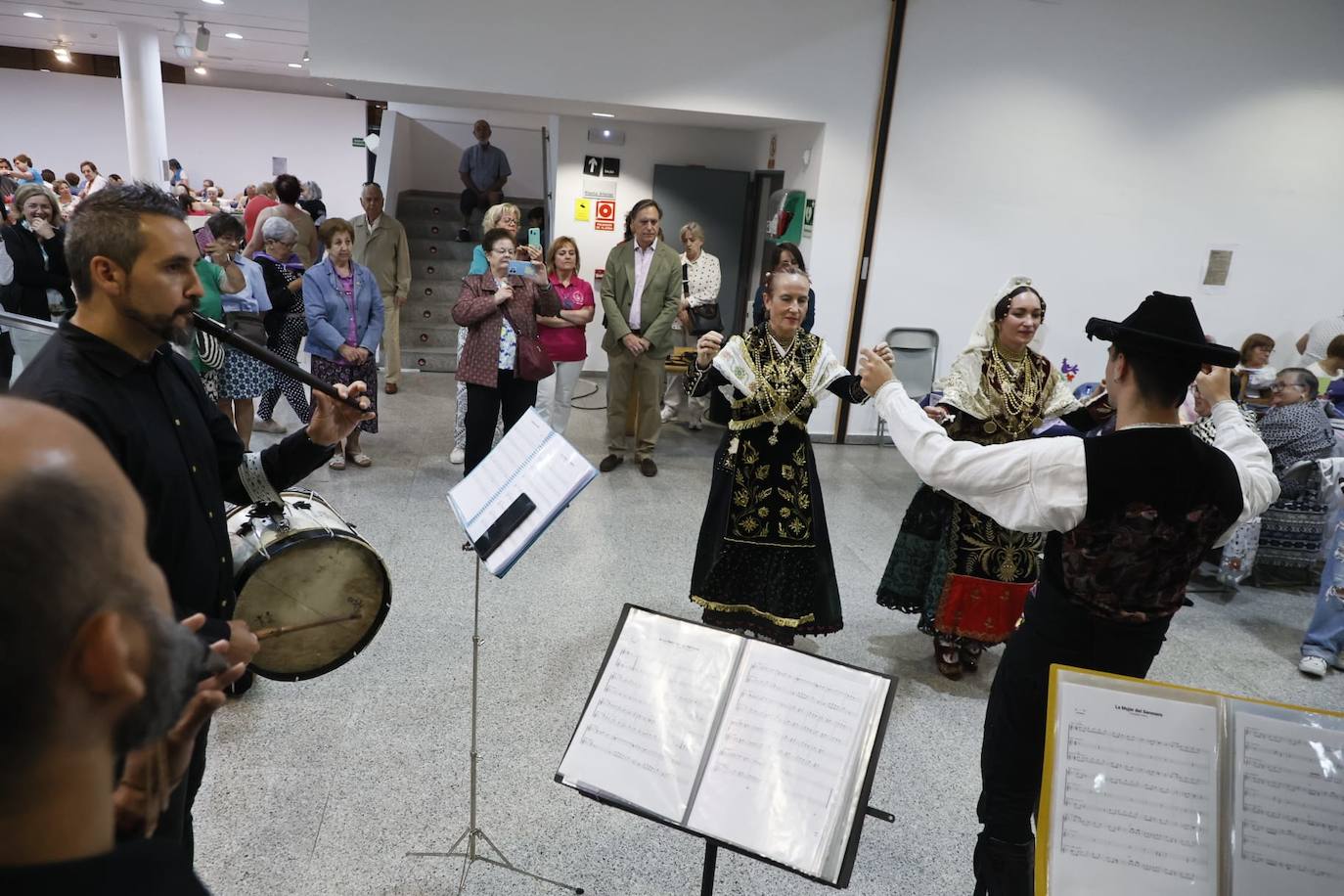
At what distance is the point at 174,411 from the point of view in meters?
1.68

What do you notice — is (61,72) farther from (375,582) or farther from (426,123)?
(375,582)

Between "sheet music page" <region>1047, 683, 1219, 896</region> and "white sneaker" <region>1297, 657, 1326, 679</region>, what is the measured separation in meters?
3.21

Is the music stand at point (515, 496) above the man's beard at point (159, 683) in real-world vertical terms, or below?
below

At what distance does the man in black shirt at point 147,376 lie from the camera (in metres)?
1.55

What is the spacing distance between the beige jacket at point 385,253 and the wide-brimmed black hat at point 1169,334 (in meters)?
5.94

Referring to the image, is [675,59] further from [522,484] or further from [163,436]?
[163,436]

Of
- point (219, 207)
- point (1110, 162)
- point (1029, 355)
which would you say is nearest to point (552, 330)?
point (1029, 355)

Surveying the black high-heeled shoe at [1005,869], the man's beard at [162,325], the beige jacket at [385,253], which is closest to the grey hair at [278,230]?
the beige jacket at [385,253]

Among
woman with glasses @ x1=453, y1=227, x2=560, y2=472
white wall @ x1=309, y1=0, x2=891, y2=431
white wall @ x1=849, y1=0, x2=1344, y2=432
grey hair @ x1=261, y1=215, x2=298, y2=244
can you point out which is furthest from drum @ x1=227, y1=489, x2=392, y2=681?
white wall @ x1=849, y1=0, x2=1344, y2=432

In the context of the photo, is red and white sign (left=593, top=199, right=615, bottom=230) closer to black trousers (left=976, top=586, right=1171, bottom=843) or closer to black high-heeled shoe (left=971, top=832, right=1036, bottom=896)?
black trousers (left=976, top=586, right=1171, bottom=843)

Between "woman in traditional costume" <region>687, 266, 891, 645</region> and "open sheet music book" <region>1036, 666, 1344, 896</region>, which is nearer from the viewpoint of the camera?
"open sheet music book" <region>1036, 666, 1344, 896</region>

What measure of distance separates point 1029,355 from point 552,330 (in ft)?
10.1

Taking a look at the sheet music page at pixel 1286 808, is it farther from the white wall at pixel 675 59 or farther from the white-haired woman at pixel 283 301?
the white wall at pixel 675 59

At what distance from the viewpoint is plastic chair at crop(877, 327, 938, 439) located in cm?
677
